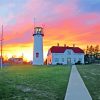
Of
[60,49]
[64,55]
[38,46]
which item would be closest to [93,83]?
[38,46]

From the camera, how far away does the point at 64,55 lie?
88.8 m

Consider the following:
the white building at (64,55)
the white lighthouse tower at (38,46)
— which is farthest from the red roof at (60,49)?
the white lighthouse tower at (38,46)

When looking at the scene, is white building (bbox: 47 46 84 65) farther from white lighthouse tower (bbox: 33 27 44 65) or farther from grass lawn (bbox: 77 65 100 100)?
grass lawn (bbox: 77 65 100 100)

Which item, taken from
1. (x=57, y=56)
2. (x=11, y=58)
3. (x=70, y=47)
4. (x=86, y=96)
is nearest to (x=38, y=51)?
(x=57, y=56)

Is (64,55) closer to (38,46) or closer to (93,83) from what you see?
(38,46)

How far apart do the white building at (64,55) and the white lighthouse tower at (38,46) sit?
13.6 m

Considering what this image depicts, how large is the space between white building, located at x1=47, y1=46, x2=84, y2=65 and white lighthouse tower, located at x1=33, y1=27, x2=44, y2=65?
13.6 m

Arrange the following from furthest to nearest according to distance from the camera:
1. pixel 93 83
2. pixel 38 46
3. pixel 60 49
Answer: pixel 60 49 → pixel 38 46 → pixel 93 83

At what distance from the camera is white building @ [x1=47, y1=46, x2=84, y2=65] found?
286 feet

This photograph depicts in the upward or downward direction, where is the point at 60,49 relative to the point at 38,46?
upward

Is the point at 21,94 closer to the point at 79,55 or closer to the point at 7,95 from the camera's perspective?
the point at 7,95

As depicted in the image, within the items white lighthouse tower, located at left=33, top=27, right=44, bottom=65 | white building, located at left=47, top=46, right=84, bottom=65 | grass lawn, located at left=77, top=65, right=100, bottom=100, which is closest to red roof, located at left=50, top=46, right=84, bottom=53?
white building, located at left=47, top=46, right=84, bottom=65

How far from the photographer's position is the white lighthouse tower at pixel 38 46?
70.7 m

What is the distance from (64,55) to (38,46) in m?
17.5
